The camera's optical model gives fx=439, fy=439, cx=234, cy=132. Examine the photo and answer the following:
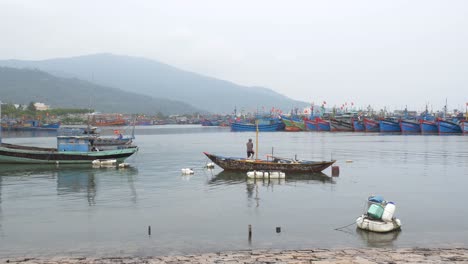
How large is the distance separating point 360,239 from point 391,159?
28.8 metres

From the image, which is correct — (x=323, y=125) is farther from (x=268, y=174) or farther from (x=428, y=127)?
(x=268, y=174)

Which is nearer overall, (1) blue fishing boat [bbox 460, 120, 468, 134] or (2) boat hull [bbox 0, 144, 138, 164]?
(2) boat hull [bbox 0, 144, 138, 164]

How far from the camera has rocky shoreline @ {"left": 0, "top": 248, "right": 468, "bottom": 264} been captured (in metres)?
11.2

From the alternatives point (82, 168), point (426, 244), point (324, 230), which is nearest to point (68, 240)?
point (324, 230)

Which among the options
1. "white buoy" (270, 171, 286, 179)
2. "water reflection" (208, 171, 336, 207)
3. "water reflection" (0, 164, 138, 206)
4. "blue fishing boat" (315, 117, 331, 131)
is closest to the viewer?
"water reflection" (0, 164, 138, 206)

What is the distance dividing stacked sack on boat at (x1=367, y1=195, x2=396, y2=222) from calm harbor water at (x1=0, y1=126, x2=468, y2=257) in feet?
2.52

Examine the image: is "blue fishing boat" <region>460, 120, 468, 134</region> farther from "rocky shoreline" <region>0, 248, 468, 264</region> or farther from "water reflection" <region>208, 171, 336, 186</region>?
"rocky shoreline" <region>0, 248, 468, 264</region>

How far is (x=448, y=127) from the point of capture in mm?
94125

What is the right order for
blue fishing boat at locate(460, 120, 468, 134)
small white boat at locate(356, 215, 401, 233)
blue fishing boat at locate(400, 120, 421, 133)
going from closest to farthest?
1. small white boat at locate(356, 215, 401, 233)
2. blue fishing boat at locate(460, 120, 468, 134)
3. blue fishing boat at locate(400, 120, 421, 133)

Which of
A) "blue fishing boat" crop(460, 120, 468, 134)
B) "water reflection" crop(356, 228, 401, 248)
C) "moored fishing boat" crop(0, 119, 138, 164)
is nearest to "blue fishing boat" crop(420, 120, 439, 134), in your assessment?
"blue fishing boat" crop(460, 120, 468, 134)

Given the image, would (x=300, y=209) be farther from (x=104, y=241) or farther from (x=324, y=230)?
(x=104, y=241)

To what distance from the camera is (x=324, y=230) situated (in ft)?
50.9

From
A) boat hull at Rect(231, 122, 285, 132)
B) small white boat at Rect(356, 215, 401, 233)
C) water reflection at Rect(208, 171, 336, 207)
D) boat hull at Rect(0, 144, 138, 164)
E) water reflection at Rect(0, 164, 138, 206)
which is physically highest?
boat hull at Rect(231, 122, 285, 132)

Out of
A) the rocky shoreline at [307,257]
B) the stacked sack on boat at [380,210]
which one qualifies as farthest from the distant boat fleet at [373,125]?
the rocky shoreline at [307,257]
